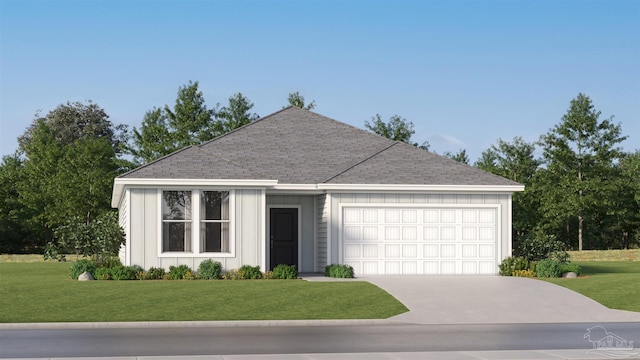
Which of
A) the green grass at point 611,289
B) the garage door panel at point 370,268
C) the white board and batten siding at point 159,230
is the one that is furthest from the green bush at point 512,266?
the white board and batten siding at point 159,230

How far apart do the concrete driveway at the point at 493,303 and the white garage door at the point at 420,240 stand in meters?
2.62

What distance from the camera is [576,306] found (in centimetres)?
2470

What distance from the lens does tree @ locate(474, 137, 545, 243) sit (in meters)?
60.8

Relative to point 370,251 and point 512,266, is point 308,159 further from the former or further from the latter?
point 512,266

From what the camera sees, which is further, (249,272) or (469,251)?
(469,251)

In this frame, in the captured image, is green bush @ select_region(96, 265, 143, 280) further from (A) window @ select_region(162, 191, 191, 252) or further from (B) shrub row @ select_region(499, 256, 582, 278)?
(B) shrub row @ select_region(499, 256, 582, 278)

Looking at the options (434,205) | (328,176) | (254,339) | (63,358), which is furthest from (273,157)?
(63,358)

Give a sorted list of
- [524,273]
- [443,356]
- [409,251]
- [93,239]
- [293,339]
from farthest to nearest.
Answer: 1. [93,239]
2. [409,251]
3. [524,273]
4. [293,339]
5. [443,356]

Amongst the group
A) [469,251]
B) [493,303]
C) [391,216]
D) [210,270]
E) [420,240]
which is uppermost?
[391,216]

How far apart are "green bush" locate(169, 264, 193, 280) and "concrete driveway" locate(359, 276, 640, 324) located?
19.4ft

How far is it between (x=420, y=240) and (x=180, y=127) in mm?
27572

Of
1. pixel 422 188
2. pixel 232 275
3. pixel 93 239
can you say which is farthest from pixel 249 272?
pixel 93 239

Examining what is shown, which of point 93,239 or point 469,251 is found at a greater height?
point 93,239

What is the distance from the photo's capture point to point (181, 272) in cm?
2962
